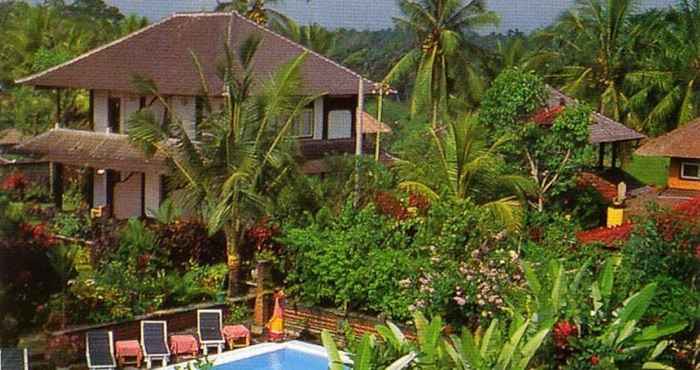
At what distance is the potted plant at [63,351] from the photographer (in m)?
4.55

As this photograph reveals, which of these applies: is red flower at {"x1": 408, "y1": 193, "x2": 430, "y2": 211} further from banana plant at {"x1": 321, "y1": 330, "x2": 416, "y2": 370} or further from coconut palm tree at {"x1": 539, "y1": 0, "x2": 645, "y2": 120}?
banana plant at {"x1": 321, "y1": 330, "x2": 416, "y2": 370}

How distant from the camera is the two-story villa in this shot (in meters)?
5.14

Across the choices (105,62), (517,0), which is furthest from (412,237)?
(105,62)

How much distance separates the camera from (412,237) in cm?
542

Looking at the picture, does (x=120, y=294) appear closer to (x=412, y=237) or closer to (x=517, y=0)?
(x=412, y=237)

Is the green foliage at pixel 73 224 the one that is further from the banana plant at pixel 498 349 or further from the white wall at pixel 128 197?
the banana plant at pixel 498 349

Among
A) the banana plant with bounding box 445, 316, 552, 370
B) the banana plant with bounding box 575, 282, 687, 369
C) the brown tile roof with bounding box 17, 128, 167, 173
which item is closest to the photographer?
the banana plant with bounding box 445, 316, 552, 370

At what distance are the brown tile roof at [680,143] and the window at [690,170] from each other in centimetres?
6

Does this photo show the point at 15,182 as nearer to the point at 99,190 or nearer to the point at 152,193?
the point at 99,190

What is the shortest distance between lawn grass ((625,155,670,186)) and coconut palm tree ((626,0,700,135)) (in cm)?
16

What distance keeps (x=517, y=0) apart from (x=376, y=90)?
3.91 feet

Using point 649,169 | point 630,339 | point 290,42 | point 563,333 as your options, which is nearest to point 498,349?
point 563,333

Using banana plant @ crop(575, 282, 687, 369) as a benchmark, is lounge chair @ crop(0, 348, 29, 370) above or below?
below

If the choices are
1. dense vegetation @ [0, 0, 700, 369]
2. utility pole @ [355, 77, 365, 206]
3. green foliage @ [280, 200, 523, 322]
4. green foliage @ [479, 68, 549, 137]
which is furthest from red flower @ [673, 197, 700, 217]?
utility pole @ [355, 77, 365, 206]
